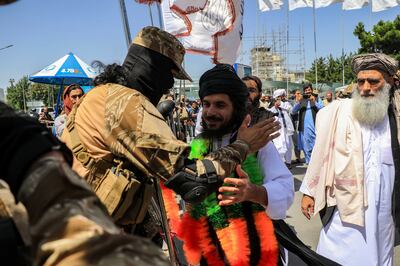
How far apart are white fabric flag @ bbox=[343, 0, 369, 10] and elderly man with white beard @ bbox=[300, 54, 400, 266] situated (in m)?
14.8

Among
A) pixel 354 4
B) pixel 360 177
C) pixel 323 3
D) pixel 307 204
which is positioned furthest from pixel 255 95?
pixel 354 4

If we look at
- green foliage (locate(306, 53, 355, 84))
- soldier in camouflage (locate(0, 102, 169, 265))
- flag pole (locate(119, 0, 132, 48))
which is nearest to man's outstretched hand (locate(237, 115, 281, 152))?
flag pole (locate(119, 0, 132, 48))

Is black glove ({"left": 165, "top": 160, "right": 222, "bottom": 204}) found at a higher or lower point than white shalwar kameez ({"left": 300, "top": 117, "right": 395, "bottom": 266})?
higher

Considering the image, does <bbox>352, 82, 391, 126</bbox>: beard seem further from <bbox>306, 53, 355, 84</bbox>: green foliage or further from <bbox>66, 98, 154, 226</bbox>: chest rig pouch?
<bbox>306, 53, 355, 84</bbox>: green foliage

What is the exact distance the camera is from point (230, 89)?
2295mm

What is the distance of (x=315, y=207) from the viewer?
304cm

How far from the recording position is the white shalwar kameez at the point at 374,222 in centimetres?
287

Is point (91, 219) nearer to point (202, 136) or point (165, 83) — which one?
point (165, 83)

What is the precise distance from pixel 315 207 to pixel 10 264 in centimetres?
270

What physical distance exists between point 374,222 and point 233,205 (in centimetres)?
131

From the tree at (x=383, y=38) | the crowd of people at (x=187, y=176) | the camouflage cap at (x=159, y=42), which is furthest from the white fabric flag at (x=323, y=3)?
the tree at (x=383, y=38)

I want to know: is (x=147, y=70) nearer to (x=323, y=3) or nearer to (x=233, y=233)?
(x=233, y=233)

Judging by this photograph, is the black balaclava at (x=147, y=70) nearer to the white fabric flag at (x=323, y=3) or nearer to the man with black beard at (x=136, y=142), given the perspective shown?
the man with black beard at (x=136, y=142)

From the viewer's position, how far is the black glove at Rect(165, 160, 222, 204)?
1.54 metres
